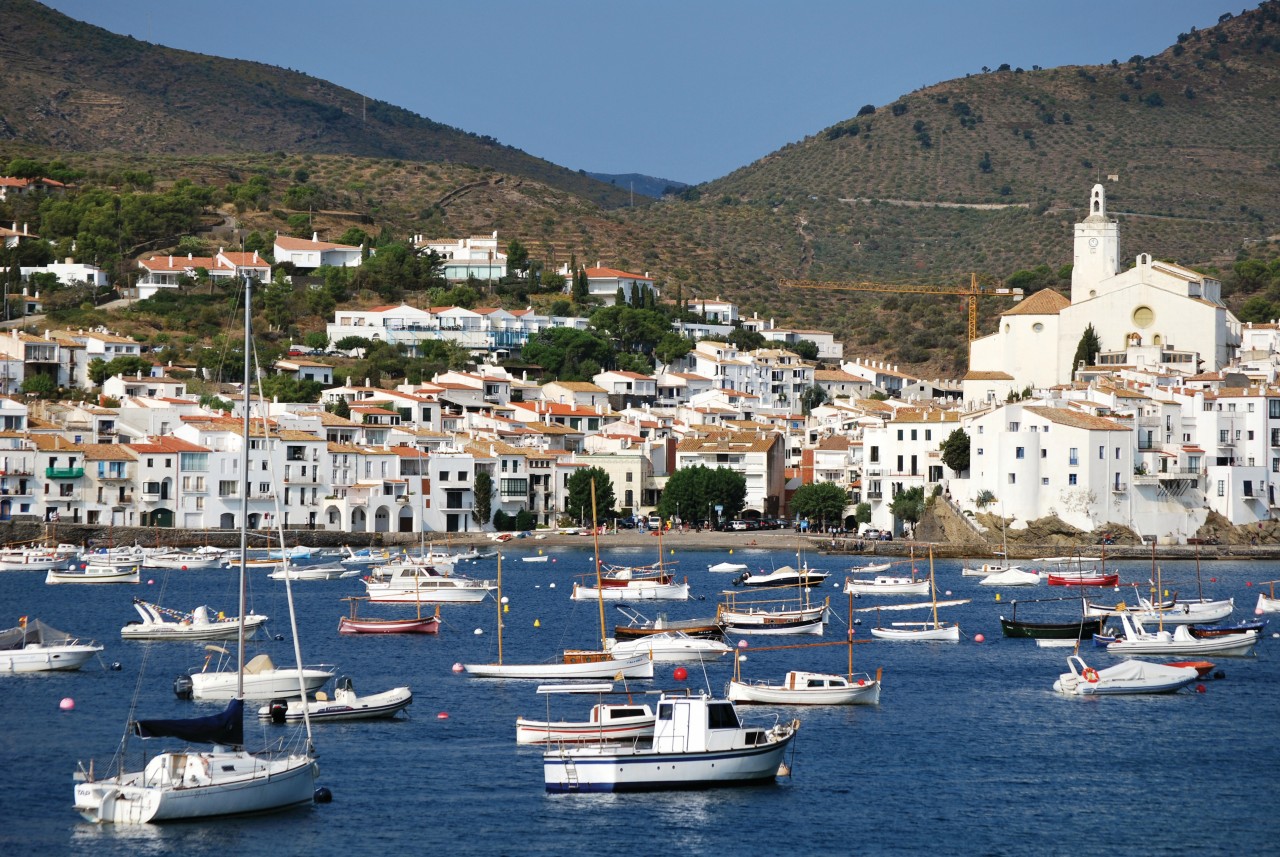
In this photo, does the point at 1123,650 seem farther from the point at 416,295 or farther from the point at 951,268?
the point at 951,268

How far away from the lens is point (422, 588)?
67000mm

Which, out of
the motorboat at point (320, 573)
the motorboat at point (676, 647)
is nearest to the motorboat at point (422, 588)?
the motorboat at point (320, 573)

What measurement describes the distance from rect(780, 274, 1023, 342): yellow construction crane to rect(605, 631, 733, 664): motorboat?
8898cm

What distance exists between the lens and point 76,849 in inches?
1142

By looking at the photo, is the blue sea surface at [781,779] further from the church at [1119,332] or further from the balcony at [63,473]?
the church at [1119,332]

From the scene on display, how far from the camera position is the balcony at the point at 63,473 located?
8962 centimetres

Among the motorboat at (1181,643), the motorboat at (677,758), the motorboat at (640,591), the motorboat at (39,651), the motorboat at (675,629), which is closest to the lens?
the motorboat at (677,758)

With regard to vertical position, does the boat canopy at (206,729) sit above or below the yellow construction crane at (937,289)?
below

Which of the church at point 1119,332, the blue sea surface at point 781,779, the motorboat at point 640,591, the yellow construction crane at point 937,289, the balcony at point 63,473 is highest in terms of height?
the yellow construction crane at point 937,289

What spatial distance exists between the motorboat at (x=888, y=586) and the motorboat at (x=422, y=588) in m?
13.0

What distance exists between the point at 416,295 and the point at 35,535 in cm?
5762

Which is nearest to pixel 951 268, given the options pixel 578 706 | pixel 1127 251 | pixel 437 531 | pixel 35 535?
pixel 1127 251

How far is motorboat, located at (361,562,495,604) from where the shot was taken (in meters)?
66.3

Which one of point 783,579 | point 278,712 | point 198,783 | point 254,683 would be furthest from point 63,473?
point 198,783
